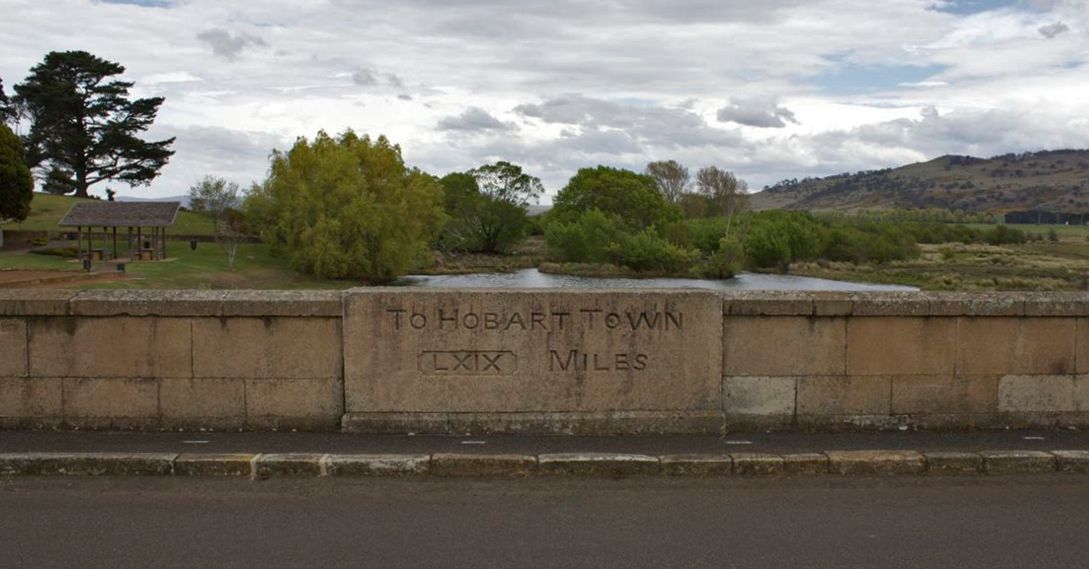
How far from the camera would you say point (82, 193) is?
82125 mm

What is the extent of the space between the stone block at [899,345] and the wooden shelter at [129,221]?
60.1 m

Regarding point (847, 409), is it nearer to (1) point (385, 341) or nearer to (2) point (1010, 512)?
(2) point (1010, 512)

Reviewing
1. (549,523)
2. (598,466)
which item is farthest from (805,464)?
(549,523)

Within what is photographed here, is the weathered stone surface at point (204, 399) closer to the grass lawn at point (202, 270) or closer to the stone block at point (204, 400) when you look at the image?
the stone block at point (204, 400)

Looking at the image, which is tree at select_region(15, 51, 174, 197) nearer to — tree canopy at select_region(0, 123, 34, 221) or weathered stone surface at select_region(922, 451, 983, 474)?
tree canopy at select_region(0, 123, 34, 221)

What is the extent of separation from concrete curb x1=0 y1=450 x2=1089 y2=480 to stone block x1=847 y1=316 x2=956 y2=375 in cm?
106

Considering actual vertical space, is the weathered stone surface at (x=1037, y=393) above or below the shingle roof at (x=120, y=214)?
below

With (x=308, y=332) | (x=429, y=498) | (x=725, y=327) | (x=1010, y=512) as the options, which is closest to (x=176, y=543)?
(x=429, y=498)

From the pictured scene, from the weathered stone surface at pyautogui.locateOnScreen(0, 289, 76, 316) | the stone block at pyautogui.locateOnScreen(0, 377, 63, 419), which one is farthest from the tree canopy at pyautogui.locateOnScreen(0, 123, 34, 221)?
the stone block at pyautogui.locateOnScreen(0, 377, 63, 419)

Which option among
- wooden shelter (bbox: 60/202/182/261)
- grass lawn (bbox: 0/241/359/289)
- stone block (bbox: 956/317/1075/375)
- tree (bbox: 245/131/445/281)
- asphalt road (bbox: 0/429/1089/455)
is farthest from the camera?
tree (bbox: 245/131/445/281)

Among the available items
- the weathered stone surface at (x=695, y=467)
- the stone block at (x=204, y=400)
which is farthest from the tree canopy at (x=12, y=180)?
the weathered stone surface at (x=695, y=467)

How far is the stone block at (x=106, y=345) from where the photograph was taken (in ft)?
24.6

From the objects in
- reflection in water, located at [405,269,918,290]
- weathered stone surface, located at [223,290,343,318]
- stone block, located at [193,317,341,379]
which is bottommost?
reflection in water, located at [405,269,918,290]

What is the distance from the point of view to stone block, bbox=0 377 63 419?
24.4 ft
